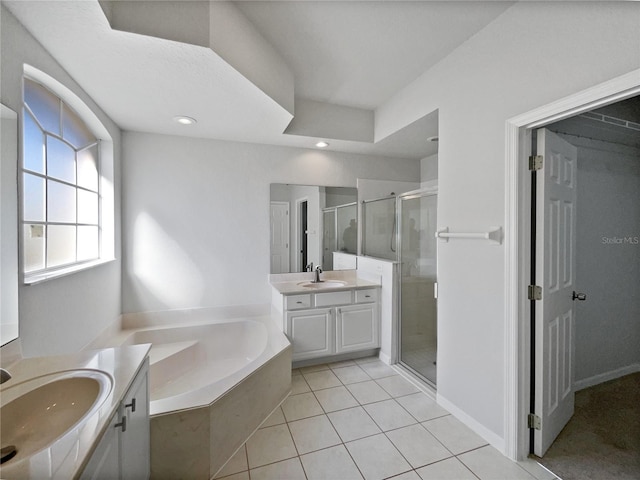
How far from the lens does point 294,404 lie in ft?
7.65

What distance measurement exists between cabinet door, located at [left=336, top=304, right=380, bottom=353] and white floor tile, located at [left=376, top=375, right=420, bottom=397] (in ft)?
1.42

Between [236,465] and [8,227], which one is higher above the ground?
[8,227]

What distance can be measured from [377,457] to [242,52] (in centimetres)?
257

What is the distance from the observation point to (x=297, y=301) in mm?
2842

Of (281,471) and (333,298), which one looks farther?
(333,298)

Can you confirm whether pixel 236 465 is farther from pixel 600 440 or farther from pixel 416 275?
pixel 600 440

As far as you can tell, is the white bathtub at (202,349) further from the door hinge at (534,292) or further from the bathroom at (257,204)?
the door hinge at (534,292)

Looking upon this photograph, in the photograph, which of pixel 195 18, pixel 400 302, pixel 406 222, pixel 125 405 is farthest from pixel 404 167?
pixel 125 405

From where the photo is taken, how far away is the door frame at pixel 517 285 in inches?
66.2

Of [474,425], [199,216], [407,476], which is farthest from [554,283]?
[199,216]

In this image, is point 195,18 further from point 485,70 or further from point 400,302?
point 400,302

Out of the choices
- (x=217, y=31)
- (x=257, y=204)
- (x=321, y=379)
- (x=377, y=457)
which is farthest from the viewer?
(x=257, y=204)

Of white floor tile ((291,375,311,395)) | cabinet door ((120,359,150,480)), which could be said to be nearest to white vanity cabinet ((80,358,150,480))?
cabinet door ((120,359,150,480))

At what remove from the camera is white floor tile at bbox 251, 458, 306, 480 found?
64.5 inches
